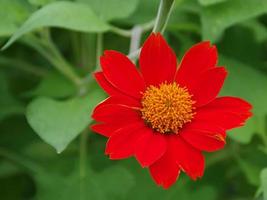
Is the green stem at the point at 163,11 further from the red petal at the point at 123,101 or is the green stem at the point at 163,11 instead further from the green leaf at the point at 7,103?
the green leaf at the point at 7,103

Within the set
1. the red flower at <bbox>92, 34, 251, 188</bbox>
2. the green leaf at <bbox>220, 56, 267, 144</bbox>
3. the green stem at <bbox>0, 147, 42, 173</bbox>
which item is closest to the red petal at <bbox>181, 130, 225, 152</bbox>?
the red flower at <bbox>92, 34, 251, 188</bbox>

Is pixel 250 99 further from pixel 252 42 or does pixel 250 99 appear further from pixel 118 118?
pixel 118 118

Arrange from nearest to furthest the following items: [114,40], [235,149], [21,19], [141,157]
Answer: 1. [141,157]
2. [21,19]
3. [235,149]
4. [114,40]

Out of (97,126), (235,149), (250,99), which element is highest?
(97,126)

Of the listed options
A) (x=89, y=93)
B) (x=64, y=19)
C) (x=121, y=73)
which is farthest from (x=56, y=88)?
(x=121, y=73)

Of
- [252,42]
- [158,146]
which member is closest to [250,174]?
[252,42]

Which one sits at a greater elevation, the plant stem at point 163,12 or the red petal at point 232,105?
the plant stem at point 163,12

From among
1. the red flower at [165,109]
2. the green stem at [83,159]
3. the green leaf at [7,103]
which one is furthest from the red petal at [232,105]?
the green leaf at [7,103]
